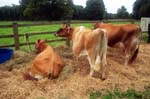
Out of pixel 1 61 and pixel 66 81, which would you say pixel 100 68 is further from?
pixel 1 61

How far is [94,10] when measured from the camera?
54.5m

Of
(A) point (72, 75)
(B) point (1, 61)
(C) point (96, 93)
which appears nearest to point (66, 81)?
(A) point (72, 75)

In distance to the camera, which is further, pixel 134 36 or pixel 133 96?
pixel 134 36

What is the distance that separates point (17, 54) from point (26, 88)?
10.1ft

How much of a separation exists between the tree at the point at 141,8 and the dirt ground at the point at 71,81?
3976 cm

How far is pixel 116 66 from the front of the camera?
721 centimetres

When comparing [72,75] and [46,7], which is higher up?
[46,7]

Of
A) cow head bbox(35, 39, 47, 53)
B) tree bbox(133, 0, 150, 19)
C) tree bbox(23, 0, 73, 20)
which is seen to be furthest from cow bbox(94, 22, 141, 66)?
tree bbox(133, 0, 150, 19)

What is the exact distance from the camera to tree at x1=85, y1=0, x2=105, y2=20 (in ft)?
176

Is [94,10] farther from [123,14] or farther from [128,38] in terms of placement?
[128,38]

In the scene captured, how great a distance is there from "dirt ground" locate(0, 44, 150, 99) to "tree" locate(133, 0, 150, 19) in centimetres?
3976

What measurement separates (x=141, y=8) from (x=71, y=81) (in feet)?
143

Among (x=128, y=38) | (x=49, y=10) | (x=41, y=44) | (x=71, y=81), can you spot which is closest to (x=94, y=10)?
(x=49, y=10)

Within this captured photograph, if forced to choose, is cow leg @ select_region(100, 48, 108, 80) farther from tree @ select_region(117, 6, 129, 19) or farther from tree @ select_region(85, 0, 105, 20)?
tree @ select_region(117, 6, 129, 19)
